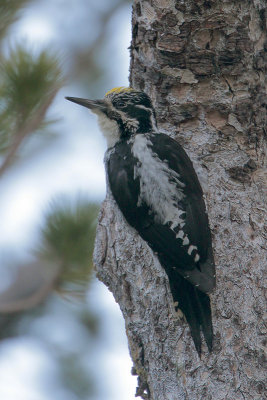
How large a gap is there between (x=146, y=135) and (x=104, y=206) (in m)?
0.54

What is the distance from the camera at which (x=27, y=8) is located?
126 inches

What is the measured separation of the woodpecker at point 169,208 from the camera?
287 centimetres

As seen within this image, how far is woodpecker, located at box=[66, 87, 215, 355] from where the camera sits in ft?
9.40

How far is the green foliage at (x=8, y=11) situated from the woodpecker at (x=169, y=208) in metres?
0.78

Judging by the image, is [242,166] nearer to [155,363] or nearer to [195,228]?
[195,228]

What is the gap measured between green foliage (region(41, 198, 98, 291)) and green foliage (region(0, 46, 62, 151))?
21.9 inches

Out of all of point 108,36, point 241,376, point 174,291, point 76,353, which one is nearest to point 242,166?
point 174,291

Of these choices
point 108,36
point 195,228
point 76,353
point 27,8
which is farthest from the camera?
point 108,36

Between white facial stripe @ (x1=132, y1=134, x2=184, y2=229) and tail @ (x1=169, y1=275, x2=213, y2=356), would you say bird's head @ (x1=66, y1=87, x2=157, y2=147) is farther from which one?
tail @ (x1=169, y1=275, x2=213, y2=356)

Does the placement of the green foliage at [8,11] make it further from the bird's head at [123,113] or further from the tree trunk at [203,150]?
the tree trunk at [203,150]

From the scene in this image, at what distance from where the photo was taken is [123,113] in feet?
11.1

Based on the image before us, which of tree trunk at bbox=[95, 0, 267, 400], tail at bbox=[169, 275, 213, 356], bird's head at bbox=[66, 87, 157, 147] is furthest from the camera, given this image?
bird's head at bbox=[66, 87, 157, 147]

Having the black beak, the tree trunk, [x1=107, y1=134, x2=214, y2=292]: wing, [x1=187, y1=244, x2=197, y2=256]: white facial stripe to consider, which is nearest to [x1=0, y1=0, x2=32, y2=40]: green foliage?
the black beak

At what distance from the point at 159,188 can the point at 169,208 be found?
115 mm
